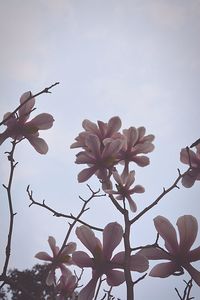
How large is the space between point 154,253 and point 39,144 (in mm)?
874

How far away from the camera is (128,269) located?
106 cm

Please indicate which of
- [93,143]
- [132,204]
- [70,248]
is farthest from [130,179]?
[70,248]

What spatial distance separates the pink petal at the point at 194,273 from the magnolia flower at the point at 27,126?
957 millimetres

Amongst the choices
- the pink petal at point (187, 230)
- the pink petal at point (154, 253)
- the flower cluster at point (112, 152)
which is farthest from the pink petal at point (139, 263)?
the flower cluster at point (112, 152)

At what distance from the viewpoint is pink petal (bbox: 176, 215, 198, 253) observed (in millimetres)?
1188

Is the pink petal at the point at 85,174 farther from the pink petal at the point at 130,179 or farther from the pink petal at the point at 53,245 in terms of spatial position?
the pink petal at the point at 53,245

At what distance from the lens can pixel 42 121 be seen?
173 cm

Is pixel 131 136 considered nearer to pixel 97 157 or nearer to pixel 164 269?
pixel 97 157

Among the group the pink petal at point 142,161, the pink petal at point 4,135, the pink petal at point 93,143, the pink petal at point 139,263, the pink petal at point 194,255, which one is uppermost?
the pink petal at point 4,135

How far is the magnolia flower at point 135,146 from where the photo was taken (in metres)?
1.93

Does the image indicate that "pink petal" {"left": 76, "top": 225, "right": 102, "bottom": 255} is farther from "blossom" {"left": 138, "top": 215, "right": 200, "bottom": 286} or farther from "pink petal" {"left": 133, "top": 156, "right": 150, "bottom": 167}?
"pink petal" {"left": 133, "top": 156, "right": 150, "bottom": 167}

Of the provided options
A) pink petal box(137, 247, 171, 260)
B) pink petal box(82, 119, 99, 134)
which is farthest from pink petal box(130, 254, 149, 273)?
pink petal box(82, 119, 99, 134)

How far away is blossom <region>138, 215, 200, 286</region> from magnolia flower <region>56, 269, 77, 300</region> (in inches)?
32.4

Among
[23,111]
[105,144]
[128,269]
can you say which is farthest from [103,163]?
[128,269]
